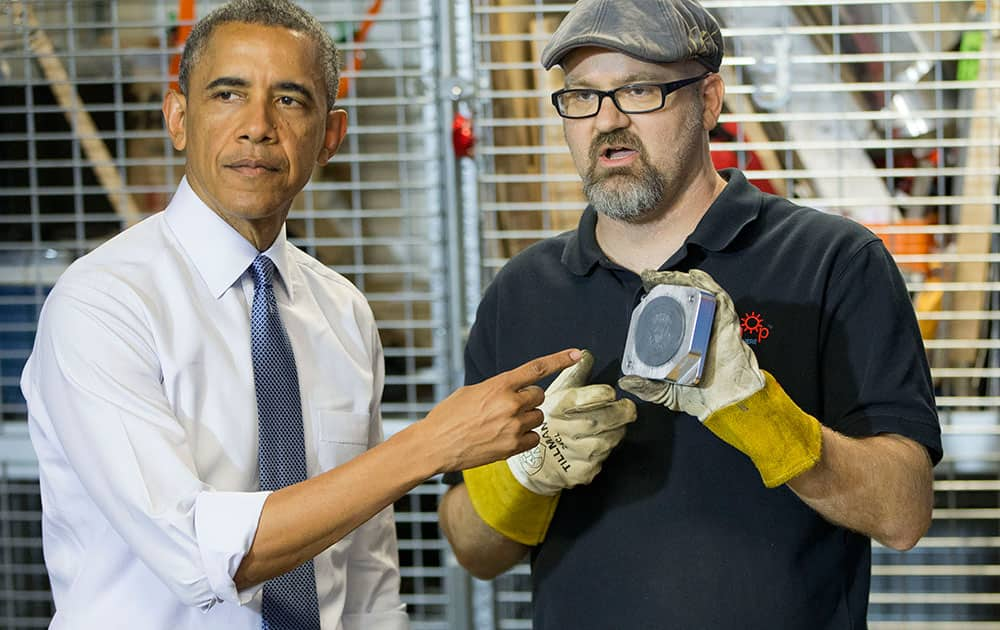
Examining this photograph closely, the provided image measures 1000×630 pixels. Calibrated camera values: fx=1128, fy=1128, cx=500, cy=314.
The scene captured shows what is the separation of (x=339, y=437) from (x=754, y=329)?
63cm

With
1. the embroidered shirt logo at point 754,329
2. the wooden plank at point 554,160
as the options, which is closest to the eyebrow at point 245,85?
the embroidered shirt logo at point 754,329

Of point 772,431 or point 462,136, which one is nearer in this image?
point 772,431

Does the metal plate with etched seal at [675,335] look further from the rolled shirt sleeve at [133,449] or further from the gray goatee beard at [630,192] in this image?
the rolled shirt sleeve at [133,449]

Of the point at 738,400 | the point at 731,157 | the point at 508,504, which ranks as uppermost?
the point at 731,157

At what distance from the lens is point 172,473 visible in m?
1.38

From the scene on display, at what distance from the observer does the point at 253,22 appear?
1.59 metres

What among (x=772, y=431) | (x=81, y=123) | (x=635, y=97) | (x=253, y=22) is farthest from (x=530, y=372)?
(x=81, y=123)

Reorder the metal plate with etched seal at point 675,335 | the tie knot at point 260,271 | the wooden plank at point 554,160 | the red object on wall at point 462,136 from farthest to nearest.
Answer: the wooden plank at point 554,160, the red object on wall at point 462,136, the tie knot at point 260,271, the metal plate with etched seal at point 675,335

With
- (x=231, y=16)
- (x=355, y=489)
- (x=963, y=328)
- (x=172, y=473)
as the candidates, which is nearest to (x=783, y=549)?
(x=355, y=489)

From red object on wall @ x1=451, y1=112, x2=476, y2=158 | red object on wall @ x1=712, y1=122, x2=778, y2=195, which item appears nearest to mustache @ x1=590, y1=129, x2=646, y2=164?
red object on wall @ x1=451, y1=112, x2=476, y2=158

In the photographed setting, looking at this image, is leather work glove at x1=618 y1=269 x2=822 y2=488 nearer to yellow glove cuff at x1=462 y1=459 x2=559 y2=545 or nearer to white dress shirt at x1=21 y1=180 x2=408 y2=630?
yellow glove cuff at x1=462 y1=459 x2=559 y2=545

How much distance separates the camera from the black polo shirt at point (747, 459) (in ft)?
5.14

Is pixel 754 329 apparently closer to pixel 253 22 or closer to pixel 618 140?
pixel 618 140

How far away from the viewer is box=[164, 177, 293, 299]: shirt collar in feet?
5.21
